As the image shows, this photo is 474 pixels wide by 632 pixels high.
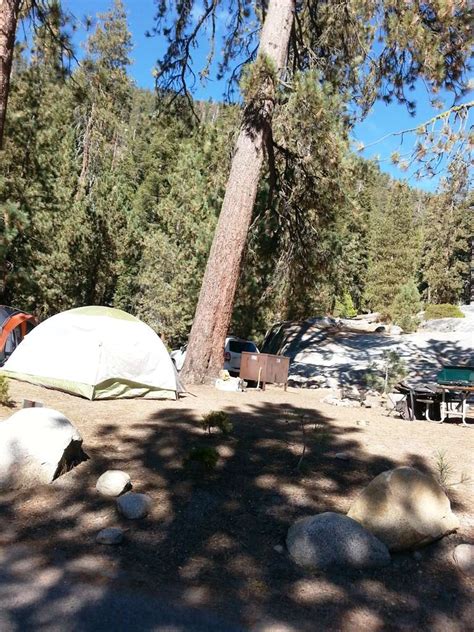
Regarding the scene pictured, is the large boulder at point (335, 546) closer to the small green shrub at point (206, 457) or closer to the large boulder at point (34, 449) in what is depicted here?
the small green shrub at point (206, 457)

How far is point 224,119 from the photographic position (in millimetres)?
13656

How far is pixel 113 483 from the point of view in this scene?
4617mm

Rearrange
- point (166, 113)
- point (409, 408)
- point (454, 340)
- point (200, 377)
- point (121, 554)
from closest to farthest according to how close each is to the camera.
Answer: point (121, 554), point (409, 408), point (200, 377), point (166, 113), point (454, 340)

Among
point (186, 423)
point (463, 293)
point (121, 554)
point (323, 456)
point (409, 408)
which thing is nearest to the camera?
point (121, 554)

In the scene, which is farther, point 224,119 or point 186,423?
point 224,119

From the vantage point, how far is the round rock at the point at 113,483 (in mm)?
4594

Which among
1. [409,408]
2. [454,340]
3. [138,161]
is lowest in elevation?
[409,408]

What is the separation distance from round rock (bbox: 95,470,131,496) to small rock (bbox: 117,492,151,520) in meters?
0.22

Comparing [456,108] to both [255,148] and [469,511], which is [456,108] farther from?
[469,511]

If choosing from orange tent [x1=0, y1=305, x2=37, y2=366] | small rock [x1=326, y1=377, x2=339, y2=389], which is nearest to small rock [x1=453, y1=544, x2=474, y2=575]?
orange tent [x1=0, y1=305, x2=37, y2=366]

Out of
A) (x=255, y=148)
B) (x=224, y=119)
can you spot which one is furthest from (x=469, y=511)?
(x=224, y=119)

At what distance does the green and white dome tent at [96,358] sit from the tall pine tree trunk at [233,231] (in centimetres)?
170

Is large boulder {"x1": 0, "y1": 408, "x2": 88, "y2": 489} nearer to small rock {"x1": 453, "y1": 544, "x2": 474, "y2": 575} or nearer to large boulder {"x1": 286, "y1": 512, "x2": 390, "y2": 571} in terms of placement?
large boulder {"x1": 286, "y1": 512, "x2": 390, "y2": 571}

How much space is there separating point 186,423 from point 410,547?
11.5ft
